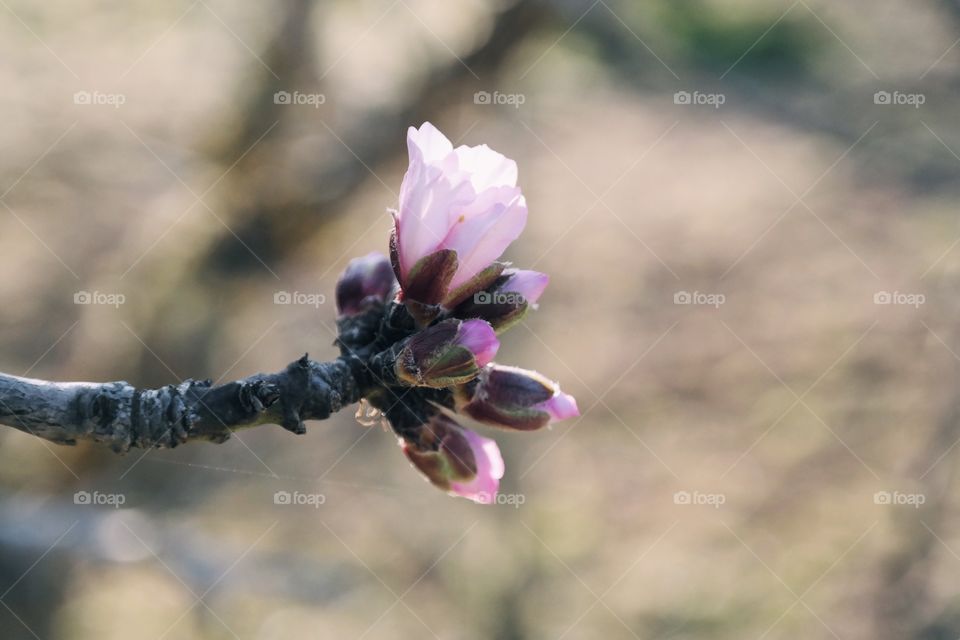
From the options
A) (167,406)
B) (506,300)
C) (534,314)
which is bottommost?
(167,406)

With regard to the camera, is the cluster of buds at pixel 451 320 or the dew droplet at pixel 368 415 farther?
the dew droplet at pixel 368 415

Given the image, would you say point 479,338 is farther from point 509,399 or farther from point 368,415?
point 368,415

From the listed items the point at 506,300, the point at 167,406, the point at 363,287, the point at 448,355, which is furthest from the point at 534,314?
the point at 167,406

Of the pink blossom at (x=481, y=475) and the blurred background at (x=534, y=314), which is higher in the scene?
the blurred background at (x=534, y=314)

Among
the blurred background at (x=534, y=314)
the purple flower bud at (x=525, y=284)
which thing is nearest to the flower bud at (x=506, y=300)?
the purple flower bud at (x=525, y=284)

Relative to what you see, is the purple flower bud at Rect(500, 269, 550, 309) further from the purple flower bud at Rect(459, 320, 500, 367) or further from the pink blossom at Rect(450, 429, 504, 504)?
the pink blossom at Rect(450, 429, 504, 504)

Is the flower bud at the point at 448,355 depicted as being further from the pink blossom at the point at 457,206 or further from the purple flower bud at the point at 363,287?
the purple flower bud at the point at 363,287

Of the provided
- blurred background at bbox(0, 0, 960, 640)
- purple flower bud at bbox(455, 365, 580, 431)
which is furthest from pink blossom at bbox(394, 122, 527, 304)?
blurred background at bbox(0, 0, 960, 640)
